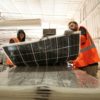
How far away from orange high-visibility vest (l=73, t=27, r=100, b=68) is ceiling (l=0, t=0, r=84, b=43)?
337 centimetres

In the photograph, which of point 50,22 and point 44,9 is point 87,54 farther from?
point 50,22

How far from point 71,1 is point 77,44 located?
412 centimetres

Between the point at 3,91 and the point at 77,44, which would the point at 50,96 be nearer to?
the point at 3,91

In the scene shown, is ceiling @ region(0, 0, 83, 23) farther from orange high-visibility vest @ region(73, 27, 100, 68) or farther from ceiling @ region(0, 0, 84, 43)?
orange high-visibility vest @ region(73, 27, 100, 68)

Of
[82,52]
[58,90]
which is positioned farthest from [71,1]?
[58,90]

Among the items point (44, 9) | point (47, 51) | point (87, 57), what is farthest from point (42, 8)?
point (47, 51)

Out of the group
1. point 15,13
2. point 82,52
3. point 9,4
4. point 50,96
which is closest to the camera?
point 50,96

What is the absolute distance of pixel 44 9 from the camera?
7.38 m

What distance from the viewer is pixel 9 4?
6.78 meters

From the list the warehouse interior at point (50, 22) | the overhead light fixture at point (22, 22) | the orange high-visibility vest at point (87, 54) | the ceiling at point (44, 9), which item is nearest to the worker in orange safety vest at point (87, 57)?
the orange high-visibility vest at point (87, 54)

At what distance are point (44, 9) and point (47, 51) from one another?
17.3 ft

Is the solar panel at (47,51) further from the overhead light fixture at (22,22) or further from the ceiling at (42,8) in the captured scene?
the ceiling at (42,8)

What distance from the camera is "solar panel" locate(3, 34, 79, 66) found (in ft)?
7.25

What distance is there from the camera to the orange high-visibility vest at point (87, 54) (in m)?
3.01
